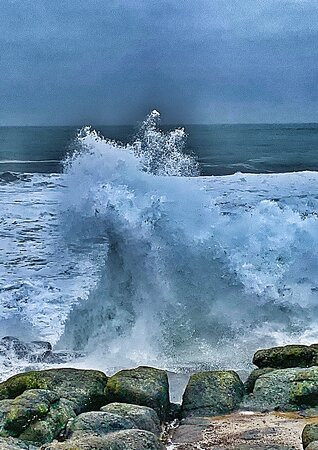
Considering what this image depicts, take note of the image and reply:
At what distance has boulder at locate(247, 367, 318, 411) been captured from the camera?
7570 millimetres

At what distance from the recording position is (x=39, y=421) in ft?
21.5

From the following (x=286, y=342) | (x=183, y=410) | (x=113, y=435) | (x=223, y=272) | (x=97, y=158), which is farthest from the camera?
(x=97, y=158)

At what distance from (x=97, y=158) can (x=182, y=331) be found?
473cm

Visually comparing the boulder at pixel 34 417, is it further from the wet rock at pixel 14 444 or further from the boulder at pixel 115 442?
the boulder at pixel 115 442

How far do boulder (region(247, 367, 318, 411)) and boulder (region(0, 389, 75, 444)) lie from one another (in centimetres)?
215

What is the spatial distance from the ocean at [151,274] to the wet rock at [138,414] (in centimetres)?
265

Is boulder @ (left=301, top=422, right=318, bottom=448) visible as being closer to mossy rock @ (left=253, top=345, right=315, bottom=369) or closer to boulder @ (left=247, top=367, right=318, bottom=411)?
boulder @ (left=247, top=367, right=318, bottom=411)

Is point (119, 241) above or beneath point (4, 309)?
above

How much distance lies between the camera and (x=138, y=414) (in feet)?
22.4

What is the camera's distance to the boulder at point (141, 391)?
293 inches

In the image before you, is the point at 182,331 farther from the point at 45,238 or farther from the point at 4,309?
the point at 45,238

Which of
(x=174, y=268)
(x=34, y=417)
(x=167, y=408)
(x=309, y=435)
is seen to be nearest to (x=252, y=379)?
(x=167, y=408)

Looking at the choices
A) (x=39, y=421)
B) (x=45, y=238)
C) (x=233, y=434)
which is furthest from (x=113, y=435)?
(x=45, y=238)

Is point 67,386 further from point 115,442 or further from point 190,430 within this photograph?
point 115,442
